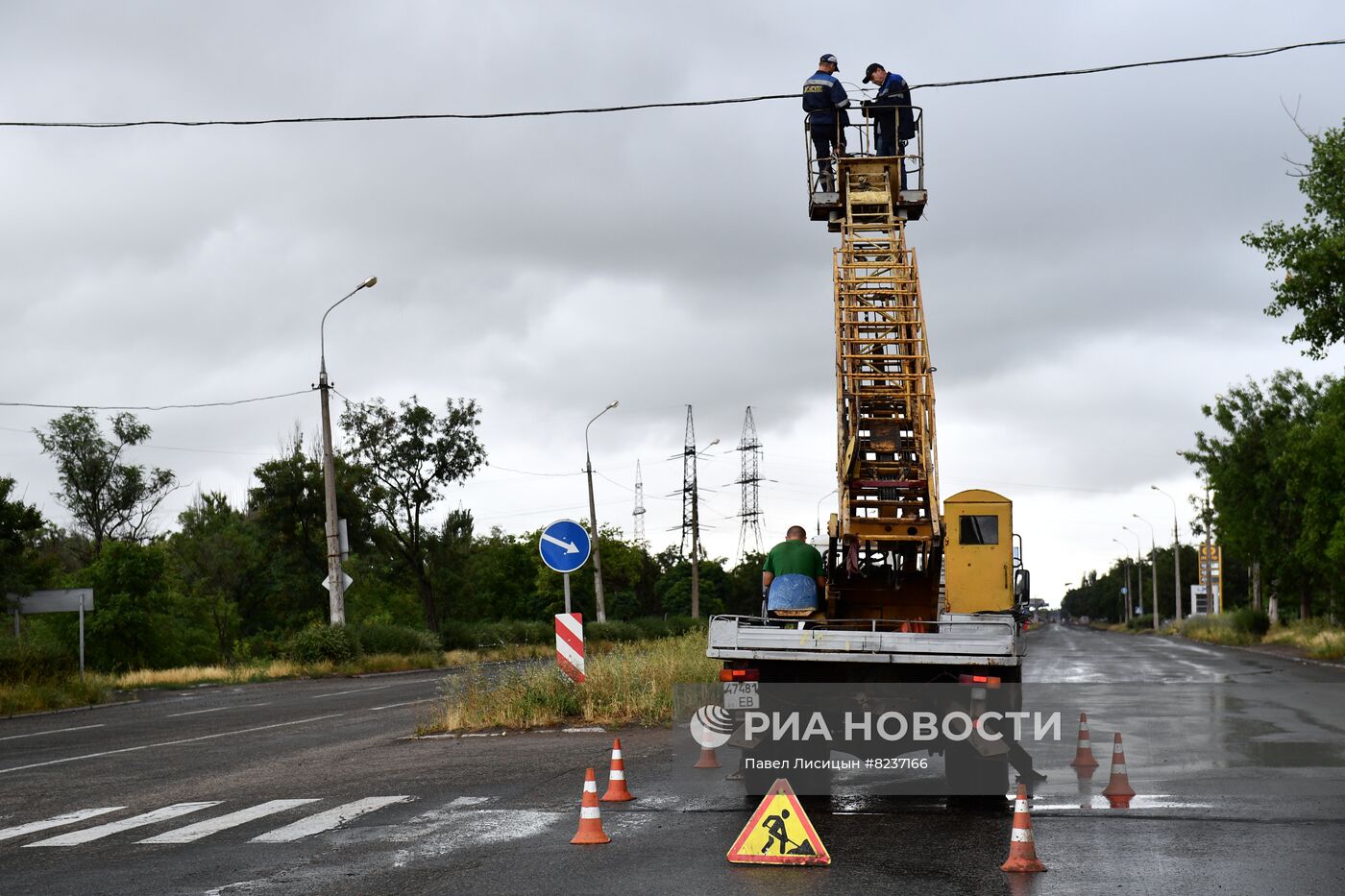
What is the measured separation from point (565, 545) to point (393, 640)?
2342 cm

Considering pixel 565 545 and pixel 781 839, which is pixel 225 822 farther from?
pixel 565 545

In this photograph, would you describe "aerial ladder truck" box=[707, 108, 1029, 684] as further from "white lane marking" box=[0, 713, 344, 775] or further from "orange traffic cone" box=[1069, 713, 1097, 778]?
"white lane marking" box=[0, 713, 344, 775]

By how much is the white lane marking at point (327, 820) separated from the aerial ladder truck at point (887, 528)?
3.03 m

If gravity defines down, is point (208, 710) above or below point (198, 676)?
above

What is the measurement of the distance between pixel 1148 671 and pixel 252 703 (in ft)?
67.3

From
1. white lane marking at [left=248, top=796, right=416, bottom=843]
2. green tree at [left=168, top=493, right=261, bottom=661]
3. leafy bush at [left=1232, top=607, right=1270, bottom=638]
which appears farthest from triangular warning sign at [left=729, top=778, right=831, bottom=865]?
green tree at [left=168, top=493, right=261, bottom=661]

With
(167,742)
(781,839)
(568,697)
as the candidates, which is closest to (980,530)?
(781,839)

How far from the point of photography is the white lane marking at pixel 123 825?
9875mm

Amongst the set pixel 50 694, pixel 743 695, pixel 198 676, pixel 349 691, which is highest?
pixel 743 695

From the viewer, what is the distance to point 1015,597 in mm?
14016

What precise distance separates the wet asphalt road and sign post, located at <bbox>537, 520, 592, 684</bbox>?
2.00 meters

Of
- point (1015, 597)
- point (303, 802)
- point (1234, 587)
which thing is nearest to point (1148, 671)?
point (1015, 597)

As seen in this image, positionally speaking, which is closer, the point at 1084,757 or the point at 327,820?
the point at 327,820

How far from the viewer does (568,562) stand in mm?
19469
